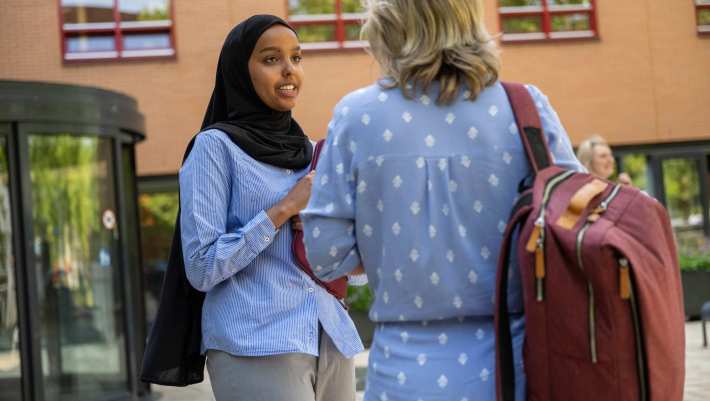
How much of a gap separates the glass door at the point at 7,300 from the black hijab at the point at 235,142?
5.24m

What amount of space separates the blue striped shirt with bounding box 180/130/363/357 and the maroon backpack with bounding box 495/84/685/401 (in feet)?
3.29

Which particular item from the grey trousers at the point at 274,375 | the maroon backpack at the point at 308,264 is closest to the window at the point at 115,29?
the maroon backpack at the point at 308,264

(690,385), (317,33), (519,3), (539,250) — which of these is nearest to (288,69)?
(539,250)

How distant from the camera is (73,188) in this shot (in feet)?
28.5

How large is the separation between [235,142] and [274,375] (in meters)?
0.64

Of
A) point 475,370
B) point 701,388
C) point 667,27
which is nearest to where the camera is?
point 475,370

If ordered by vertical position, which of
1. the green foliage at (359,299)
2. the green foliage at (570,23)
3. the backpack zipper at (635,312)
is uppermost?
the green foliage at (570,23)

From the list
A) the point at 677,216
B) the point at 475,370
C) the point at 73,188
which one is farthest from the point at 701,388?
the point at 677,216

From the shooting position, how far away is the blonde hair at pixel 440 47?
221 cm

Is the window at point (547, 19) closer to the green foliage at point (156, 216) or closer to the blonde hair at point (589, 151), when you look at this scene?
the green foliage at point (156, 216)

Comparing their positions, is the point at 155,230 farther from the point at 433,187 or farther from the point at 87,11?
the point at 433,187

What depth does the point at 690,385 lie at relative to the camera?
28.2 feet

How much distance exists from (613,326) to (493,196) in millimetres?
378

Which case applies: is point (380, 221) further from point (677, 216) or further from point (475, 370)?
point (677, 216)
